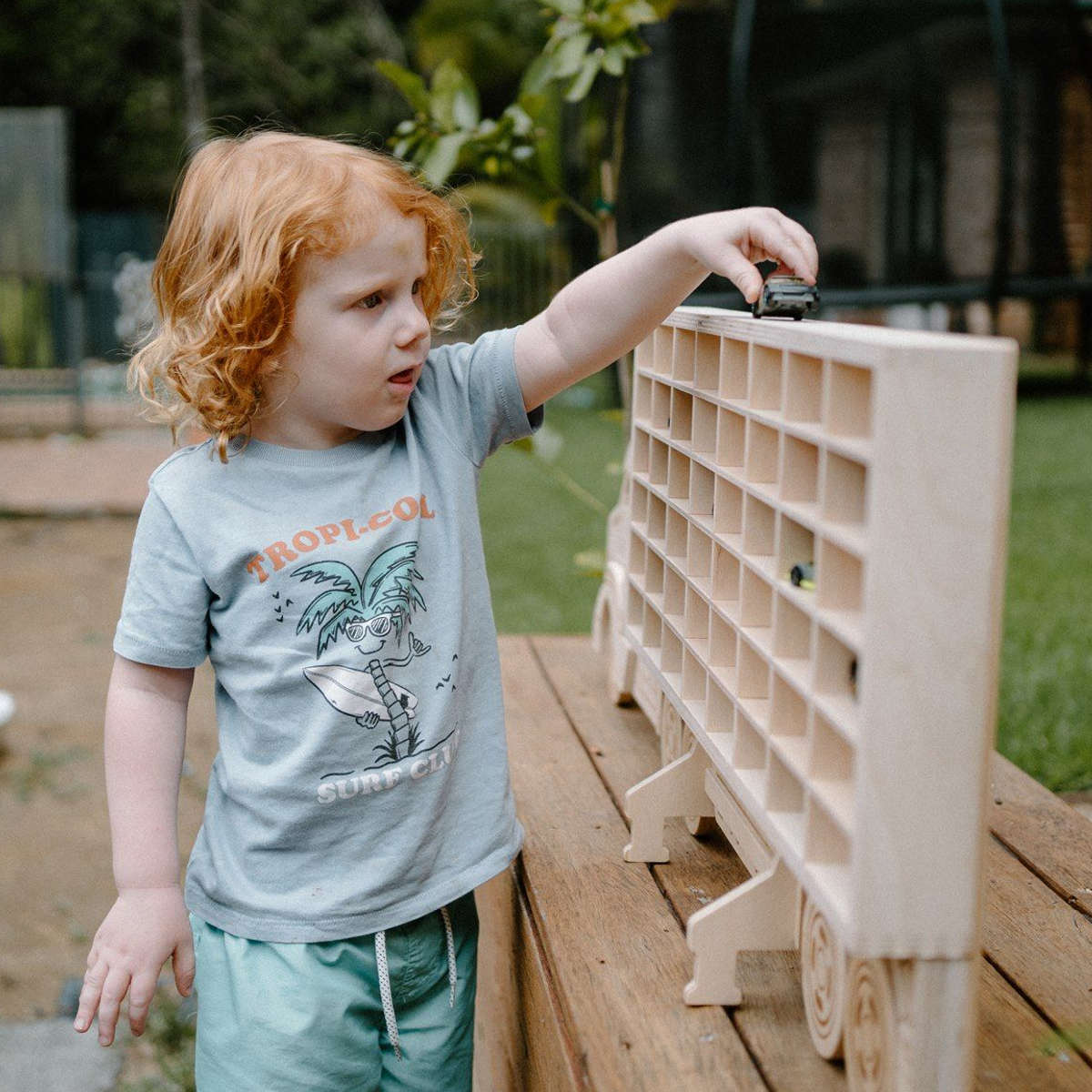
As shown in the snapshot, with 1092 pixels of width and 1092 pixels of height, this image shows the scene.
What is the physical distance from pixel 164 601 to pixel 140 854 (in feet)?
0.86

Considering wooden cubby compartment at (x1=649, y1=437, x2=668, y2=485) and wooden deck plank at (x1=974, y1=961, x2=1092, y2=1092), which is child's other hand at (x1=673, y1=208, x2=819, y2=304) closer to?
wooden cubby compartment at (x1=649, y1=437, x2=668, y2=485)

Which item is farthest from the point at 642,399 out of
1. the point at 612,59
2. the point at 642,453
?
the point at 612,59

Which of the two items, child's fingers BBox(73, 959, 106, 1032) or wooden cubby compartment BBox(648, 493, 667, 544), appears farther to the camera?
wooden cubby compartment BBox(648, 493, 667, 544)

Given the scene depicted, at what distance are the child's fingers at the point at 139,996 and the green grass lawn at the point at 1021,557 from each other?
1.32 m

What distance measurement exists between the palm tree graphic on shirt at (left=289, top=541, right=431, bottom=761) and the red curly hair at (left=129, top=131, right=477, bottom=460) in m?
0.19

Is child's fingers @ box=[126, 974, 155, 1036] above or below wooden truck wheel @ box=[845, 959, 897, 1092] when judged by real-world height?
below

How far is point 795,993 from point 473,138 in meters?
1.81

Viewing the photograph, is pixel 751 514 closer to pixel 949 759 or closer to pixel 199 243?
pixel 949 759

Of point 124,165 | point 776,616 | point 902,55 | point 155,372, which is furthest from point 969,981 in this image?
point 124,165

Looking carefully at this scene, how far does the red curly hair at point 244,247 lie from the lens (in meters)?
1.32

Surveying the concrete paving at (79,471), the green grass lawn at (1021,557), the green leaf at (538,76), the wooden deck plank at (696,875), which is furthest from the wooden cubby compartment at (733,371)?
the concrete paving at (79,471)

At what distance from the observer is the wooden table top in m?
1.12

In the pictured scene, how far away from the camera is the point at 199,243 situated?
1396 mm

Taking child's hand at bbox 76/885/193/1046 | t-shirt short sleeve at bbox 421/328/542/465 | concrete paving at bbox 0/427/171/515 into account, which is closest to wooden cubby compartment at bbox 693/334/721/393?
t-shirt short sleeve at bbox 421/328/542/465
